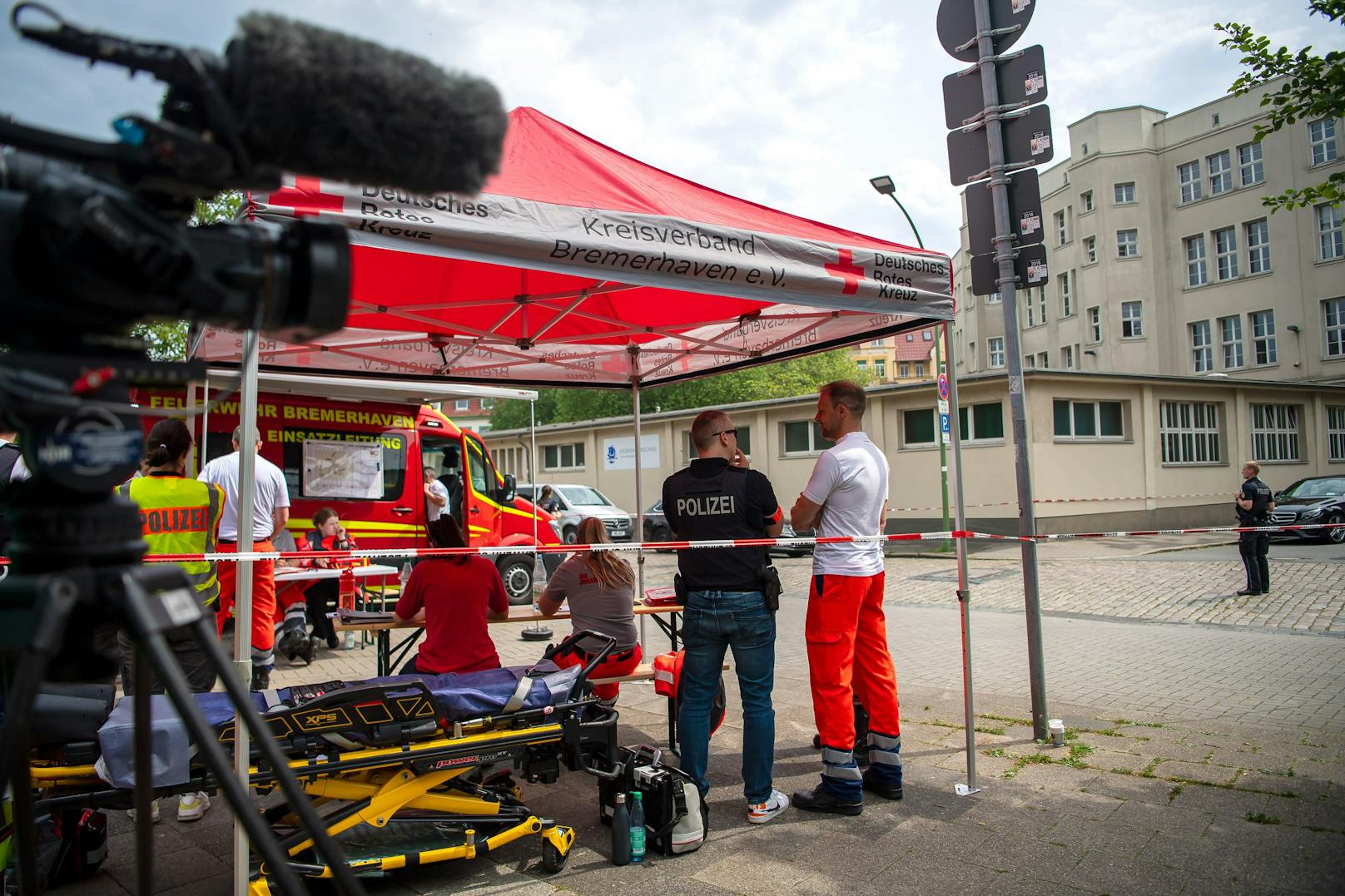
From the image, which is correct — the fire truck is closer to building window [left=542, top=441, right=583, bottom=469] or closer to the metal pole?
the metal pole

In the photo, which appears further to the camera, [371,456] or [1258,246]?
[1258,246]

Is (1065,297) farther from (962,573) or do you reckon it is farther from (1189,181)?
(962,573)

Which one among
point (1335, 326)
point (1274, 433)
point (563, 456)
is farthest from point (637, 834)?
point (1335, 326)

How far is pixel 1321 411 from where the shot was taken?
89.2ft

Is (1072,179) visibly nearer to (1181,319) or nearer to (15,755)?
(1181,319)

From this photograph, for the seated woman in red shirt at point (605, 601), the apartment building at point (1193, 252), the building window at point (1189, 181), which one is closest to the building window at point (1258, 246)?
the apartment building at point (1193, 252)

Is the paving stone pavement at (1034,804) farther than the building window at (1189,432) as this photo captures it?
No

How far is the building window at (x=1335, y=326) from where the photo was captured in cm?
2995

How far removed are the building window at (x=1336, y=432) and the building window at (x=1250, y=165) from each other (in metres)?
9.89

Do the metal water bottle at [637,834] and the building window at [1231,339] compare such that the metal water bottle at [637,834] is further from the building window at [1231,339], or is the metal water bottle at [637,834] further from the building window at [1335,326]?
the building window at [1231,339]

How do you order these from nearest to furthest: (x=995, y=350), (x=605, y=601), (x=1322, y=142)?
(x=605, y=601) → (x=1322, y=142) → (x=995, y=350)

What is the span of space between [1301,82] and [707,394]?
35.5 meters

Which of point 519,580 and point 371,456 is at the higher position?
point 371,456

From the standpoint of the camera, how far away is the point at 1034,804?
4277 mm
